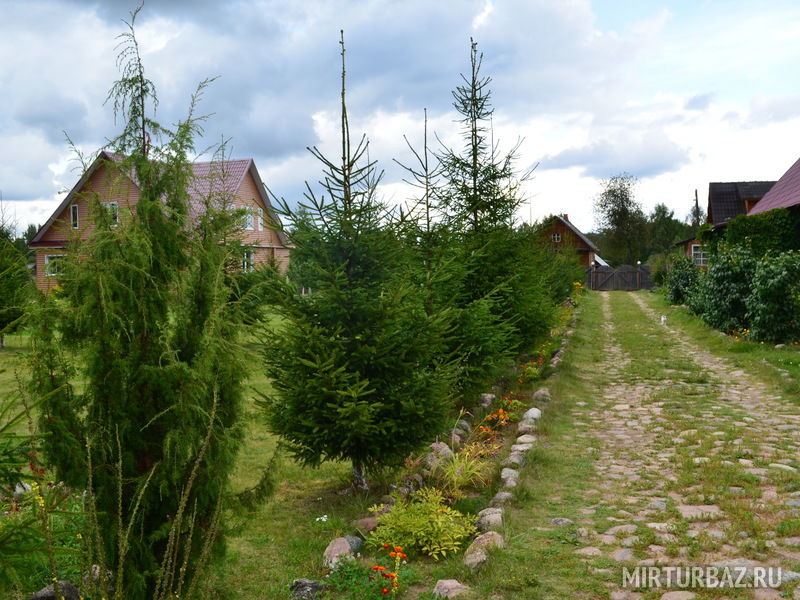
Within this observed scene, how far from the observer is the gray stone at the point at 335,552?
4398mm

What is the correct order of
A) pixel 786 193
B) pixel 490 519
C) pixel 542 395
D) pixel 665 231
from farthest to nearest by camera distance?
pixel 665 231, pixel 786 193, pixel 542 395, pixel 490 519

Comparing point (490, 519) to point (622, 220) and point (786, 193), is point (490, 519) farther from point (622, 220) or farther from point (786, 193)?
point (622, 220)

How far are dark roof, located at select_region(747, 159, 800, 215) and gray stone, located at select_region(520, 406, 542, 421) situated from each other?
1434 cm

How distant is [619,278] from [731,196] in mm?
12571

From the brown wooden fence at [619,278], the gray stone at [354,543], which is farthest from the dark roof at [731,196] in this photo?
the gray stone at [354,543]

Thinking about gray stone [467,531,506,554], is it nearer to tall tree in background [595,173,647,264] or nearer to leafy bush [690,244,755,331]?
leafy bush [690,244,755,331]

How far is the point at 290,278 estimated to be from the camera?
19.5ft

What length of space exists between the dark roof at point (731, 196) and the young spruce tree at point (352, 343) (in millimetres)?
33953

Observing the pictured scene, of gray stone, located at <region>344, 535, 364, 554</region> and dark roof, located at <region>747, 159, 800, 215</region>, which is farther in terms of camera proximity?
dark roof, located at <region>747, 159, 800, 215</region>

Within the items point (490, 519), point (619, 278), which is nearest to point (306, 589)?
point (490, 519)

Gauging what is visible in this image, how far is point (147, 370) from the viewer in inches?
133

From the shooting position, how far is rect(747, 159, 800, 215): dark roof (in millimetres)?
19500

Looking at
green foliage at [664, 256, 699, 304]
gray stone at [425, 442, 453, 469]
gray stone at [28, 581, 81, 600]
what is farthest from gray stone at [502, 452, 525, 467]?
green foliage at [664, 256, 699, 304]

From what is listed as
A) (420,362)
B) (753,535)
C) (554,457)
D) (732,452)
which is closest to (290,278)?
(420,362)
